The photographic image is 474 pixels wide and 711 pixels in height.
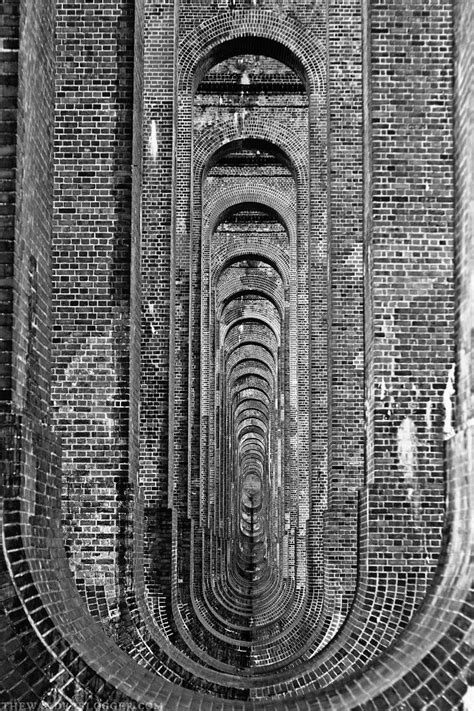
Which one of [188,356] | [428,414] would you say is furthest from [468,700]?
[188,356]

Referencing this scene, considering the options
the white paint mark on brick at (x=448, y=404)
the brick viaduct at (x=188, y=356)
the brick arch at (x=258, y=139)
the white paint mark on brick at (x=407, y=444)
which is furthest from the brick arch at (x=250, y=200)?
the white paint mark on brick at (x=407, y=444)

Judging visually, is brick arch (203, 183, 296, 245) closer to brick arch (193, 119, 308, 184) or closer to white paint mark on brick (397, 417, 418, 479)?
brick arch (193, 119, 308, 184)

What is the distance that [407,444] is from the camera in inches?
354

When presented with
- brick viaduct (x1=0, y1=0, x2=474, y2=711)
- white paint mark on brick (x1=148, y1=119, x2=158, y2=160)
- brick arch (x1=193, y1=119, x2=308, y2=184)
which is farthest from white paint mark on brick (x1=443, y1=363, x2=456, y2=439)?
brick arch (x1=193, y1=119, x2=308, y2=184)

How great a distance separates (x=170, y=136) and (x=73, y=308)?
5.88 meters

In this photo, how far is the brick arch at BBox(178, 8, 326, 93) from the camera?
18812 millimetres

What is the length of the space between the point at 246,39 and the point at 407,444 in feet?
39.8

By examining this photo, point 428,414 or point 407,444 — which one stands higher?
point 428,414

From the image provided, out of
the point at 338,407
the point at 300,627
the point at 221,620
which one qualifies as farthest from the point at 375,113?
the point at 221,620

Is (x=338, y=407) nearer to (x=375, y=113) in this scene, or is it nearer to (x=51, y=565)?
(x=375, y=113)

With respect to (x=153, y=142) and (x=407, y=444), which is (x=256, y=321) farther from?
(x=407, y=444)

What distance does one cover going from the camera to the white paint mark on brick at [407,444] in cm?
899

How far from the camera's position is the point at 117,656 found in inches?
278

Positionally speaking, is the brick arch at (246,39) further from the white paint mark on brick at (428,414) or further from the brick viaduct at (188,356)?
Result: the white paint mark on brick at (428,414)
